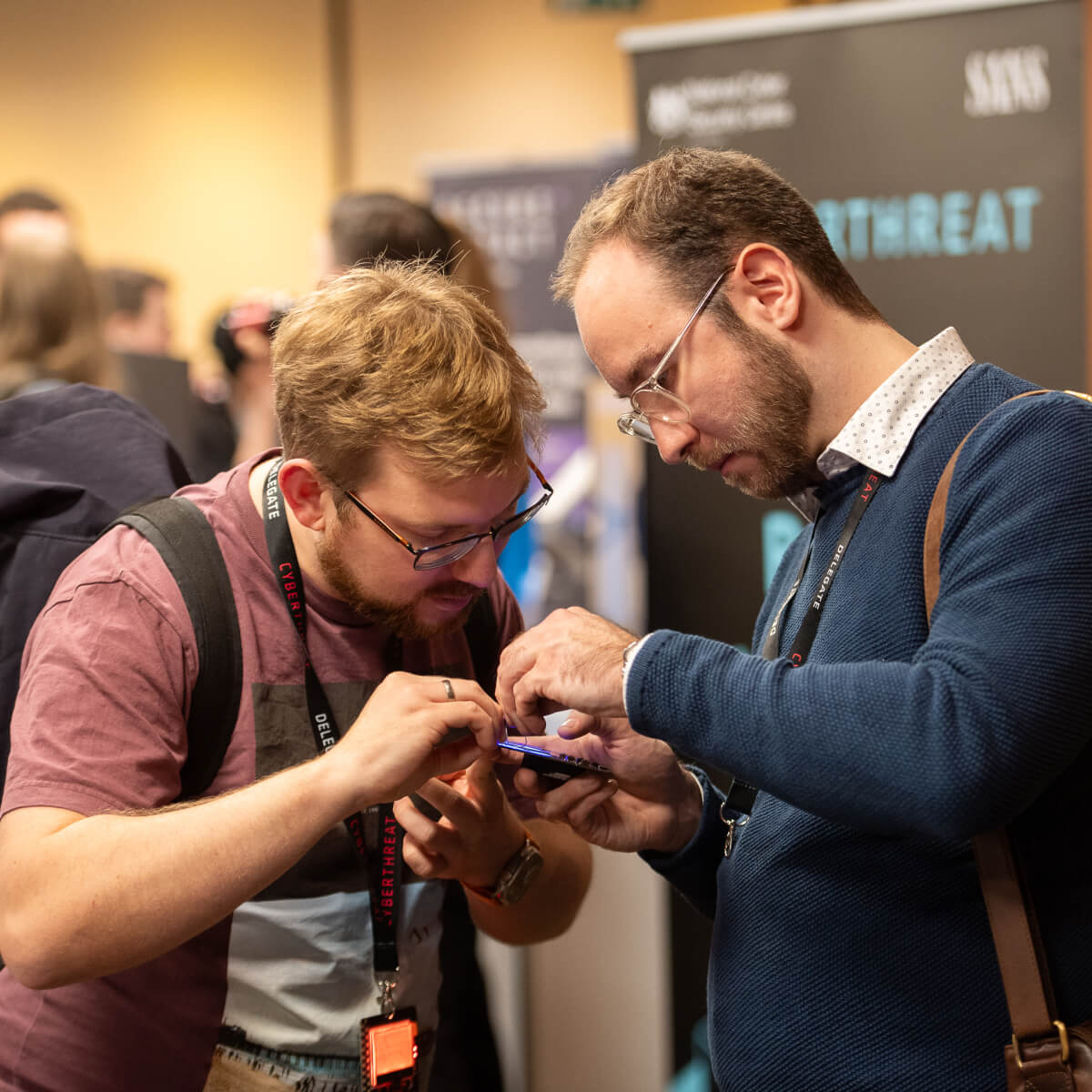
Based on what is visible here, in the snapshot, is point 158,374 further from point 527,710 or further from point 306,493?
point 527,710

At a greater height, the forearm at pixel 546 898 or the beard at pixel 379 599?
the beard at pixel 379 599

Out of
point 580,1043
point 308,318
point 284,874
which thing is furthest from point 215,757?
point 580,1043

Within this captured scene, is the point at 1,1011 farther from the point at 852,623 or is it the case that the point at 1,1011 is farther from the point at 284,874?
the point at 852,623

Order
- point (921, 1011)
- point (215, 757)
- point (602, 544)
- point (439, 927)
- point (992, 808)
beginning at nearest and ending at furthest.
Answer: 1. point (992, 808)
2. point (921, 1011)
3. point (215, 757)
4. point (439, 927)
5. point (602, 544)

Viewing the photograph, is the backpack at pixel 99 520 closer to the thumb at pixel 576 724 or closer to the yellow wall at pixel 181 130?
the thumb at pixel 576 724

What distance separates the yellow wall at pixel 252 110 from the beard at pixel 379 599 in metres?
4.78

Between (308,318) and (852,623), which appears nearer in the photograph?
(852,623)

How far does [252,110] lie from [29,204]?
304 cm

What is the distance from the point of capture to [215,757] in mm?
1445

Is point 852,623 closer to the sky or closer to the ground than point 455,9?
closer to the ground

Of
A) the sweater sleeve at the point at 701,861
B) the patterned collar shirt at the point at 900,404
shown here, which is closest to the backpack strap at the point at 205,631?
the sweater sleeve at the point at 701,861

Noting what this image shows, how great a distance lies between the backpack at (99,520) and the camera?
143 centimetres

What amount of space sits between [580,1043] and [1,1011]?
2148 mm

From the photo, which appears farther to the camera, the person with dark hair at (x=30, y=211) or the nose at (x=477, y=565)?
the person with dark hair at (x=30, y=211)
